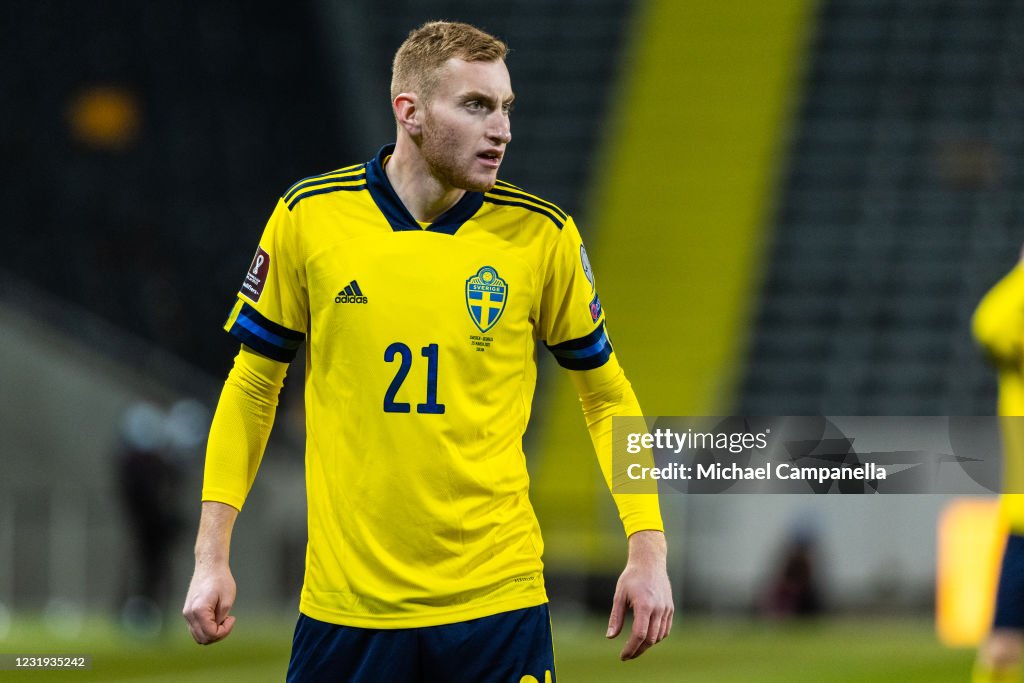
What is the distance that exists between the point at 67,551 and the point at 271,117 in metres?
7.57

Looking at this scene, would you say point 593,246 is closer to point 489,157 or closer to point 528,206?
point 528,206

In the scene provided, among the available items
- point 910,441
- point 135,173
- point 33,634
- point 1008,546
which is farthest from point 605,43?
point 1008,546

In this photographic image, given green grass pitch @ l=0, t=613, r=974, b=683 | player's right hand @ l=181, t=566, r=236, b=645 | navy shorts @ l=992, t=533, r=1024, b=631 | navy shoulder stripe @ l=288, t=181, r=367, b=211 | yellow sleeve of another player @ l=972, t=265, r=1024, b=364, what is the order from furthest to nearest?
green grass pitch @ l=0, t=613, r=974, b=683
navy shorts @ l=992, t=533, r=1024, b=631
yellow sleeve of another player @ l=972, t=265, r=1024, b=364
navy shoulder stripe @ l=288, t=181, r=367, b=211
player's right hand @ l=181, t=566, r=236, b=645

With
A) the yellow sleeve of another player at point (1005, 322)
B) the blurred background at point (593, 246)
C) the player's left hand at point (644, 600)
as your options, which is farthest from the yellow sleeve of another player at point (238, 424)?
the blurred background at point (593, 246)

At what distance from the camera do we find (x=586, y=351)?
12.0 ft

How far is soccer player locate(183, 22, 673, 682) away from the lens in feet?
11.3

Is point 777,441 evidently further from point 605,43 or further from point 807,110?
point 605,43

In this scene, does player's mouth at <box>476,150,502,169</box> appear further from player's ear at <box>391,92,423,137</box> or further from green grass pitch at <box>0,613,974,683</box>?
green grass pitch at <box>0,613,974,683</box>

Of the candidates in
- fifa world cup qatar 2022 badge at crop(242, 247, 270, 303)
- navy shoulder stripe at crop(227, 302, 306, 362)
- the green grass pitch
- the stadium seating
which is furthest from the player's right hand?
the stadium seating

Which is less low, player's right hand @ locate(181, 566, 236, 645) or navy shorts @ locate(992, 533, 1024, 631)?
navy shorts @ locate(992, 533, 1024, 631)

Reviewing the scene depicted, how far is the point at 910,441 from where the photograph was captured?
16234mm

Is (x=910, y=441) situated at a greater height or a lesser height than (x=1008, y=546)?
greater

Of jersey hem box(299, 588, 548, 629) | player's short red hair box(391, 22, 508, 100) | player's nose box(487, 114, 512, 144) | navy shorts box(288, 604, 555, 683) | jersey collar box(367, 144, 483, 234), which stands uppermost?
player's short red hair box(391, 22, 508, 100)

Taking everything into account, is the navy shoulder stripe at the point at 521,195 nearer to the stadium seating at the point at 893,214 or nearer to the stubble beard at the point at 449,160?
the stubble beard at the point at 449,160
